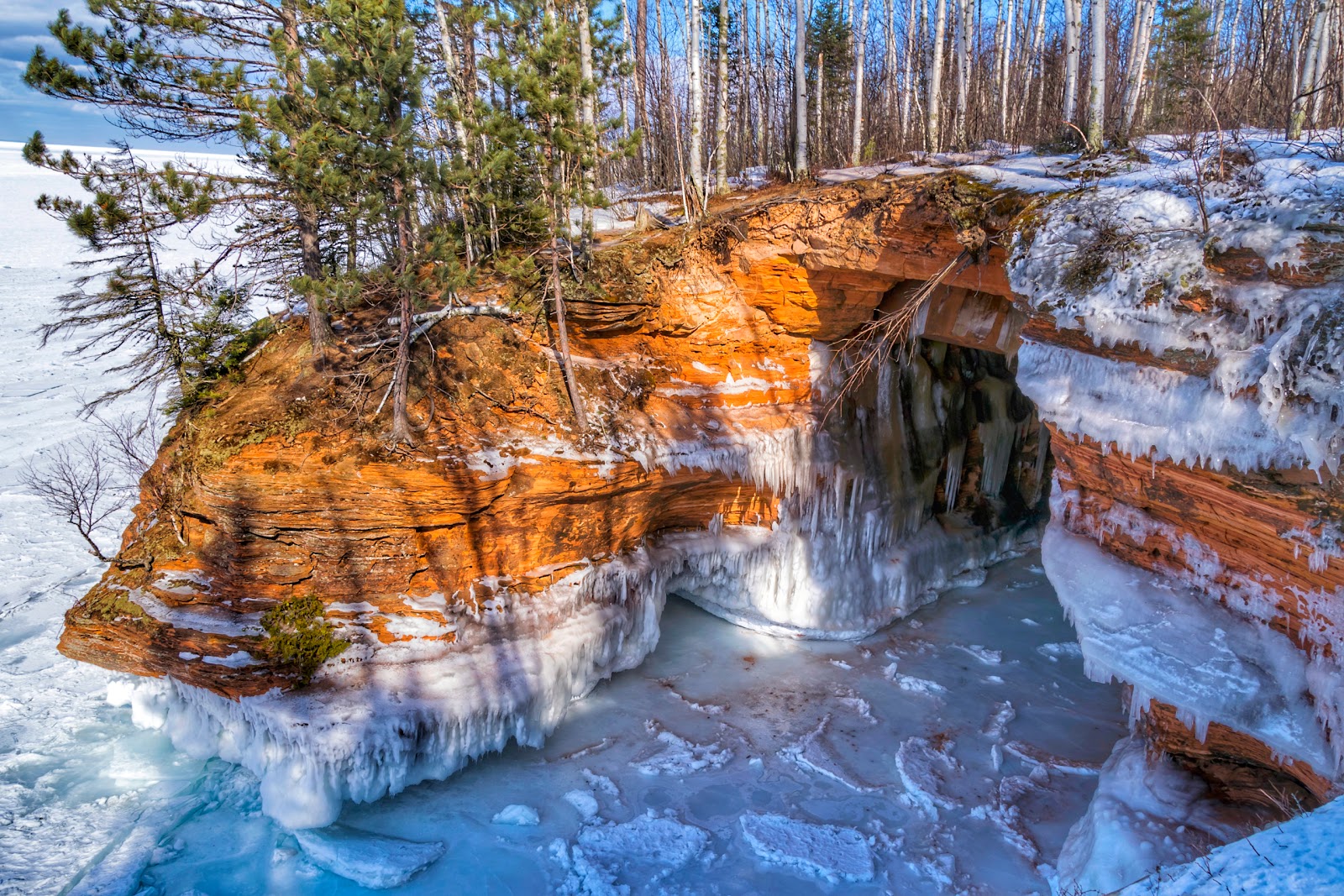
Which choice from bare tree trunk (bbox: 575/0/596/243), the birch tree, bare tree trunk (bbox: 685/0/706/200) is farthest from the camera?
the birch tree

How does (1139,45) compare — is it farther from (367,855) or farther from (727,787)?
(367,855)

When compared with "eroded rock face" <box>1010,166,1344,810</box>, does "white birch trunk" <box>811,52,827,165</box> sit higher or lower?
higher

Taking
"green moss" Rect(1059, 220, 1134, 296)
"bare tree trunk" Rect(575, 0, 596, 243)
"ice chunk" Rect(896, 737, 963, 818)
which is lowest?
"ice chunk" Rect(896, 737, 963, 818)

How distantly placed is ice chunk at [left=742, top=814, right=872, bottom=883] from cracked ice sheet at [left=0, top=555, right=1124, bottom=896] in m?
0.05

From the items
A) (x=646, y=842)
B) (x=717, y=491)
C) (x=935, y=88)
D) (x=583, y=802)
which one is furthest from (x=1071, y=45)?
(x=583, y=802)

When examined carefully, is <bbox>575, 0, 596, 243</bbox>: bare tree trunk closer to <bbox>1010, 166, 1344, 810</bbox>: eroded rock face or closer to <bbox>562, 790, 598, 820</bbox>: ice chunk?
<bbox>1010, 166, 1344, 810</bbox>: eroded rock face

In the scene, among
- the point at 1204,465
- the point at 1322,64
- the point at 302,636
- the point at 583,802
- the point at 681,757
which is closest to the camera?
the point at 1204,465

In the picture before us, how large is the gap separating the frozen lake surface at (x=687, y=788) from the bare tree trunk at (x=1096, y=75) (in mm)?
6692

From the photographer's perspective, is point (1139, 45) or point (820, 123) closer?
point (1139, 45)

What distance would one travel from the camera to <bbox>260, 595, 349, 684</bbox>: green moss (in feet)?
23.9

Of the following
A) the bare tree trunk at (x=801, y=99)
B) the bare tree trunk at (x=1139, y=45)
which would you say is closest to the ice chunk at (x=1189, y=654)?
the bare tree trunk at (x=801, y=99)

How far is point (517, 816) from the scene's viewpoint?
740 cm

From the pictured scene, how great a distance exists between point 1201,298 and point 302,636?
28.9 feet

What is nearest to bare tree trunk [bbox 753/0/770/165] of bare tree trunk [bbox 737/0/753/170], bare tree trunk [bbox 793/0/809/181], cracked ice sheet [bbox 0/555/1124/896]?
bare tree trunk [bbox 737/0/753/170]
